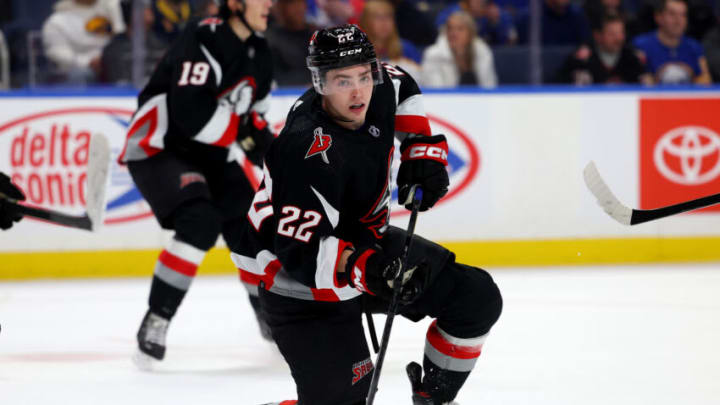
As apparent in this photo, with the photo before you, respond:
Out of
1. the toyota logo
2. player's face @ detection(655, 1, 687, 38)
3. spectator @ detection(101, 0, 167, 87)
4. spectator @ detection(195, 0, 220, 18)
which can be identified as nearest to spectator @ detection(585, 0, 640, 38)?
player's face @ detection(655, 1, 687, 38)

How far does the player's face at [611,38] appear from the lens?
217 inches

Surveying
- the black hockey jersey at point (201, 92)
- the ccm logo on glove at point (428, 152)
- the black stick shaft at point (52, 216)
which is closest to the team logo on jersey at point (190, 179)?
the black hockey jersey at point (201, 92)

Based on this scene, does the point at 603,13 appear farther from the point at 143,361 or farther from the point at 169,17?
the point at 143,361

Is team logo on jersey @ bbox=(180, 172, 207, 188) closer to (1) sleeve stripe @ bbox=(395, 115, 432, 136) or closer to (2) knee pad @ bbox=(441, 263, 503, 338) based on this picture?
(1) sleeve stripe @ bbox=(395, 115, 432, 136)

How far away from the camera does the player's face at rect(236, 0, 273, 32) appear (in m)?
3.25

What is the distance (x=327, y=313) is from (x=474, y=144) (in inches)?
118

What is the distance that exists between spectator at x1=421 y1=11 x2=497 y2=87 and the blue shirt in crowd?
2.94 ft

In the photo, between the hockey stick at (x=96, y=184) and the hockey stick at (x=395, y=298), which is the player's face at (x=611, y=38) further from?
the hockey stick at (x=395, y=298)

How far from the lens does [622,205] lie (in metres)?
2.58

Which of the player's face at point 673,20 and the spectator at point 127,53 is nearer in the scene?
the spectator at point 127,53

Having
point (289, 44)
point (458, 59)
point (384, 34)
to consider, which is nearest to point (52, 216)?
point (289, 44)

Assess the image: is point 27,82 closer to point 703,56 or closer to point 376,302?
point 376,302

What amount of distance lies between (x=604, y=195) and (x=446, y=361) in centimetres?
61

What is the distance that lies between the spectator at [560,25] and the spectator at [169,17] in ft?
5.92
